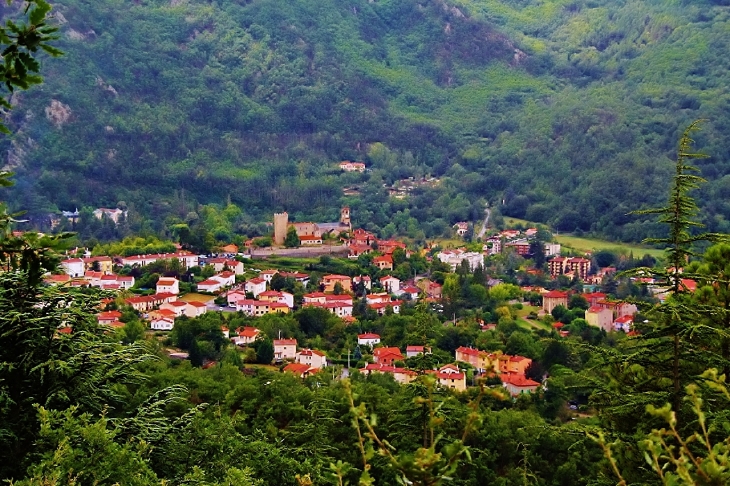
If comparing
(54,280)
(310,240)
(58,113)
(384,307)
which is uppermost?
(58,113)

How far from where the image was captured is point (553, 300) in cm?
3834

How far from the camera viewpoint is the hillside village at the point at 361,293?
28.5 m

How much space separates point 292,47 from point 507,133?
21.3m

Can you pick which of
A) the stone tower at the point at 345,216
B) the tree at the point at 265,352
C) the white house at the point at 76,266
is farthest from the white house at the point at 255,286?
the stone tower at the point at 345,216

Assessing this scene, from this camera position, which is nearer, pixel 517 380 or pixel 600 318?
pixel 517 380

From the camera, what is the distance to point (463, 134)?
8069 centimetres

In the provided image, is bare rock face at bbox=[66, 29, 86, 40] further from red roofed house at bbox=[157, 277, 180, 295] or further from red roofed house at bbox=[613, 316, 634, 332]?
red roofed house at bbox=[613, 316, 634, 332]

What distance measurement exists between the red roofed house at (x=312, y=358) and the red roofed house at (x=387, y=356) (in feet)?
4.95

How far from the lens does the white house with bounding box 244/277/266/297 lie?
37406mm

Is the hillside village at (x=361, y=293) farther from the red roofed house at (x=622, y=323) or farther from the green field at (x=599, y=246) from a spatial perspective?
the green field at (x=599, y=246)

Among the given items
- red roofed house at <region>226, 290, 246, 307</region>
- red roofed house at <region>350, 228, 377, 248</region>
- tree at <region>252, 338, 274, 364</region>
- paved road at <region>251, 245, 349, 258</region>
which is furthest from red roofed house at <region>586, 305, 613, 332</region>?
red roofed house at <region>350, 228, 377, 248</region>

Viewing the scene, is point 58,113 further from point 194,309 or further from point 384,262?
point 194,309

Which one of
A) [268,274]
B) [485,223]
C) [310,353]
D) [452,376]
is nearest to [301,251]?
[268,274]

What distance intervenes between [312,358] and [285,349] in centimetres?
124
